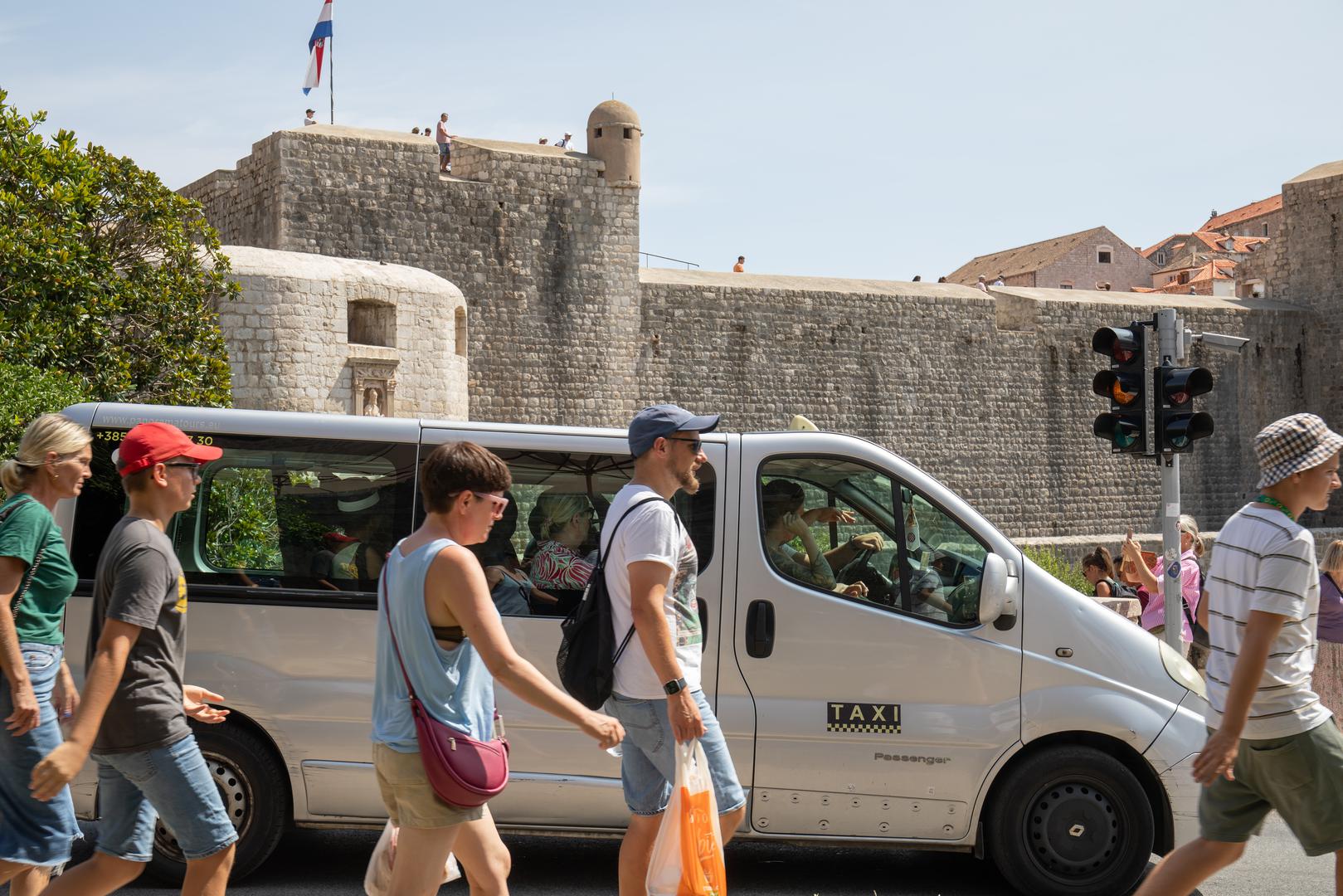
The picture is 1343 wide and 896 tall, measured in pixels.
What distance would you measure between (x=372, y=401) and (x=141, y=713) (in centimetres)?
1547

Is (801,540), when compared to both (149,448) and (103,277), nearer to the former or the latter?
(149,448)

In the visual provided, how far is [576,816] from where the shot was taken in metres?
5.25

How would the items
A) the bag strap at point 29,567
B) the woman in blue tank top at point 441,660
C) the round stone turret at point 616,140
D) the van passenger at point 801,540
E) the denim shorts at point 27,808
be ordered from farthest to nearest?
the round stone turret at point 616,140
the van passenger at point 801,540
the bag strap at point 29,567
the denim shorts at point 27,808
the woman in blue tank top at point 441,660

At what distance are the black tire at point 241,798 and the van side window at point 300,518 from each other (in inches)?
22.3

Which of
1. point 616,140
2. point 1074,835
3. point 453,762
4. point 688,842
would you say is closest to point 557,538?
point 688,842

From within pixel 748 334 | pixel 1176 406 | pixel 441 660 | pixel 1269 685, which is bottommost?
pixel 1269 685

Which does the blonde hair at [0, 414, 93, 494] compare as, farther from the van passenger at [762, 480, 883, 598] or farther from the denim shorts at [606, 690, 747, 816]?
the van passenger at [762, 480, 883, 598]

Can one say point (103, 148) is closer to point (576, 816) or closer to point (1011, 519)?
point (576, 816)

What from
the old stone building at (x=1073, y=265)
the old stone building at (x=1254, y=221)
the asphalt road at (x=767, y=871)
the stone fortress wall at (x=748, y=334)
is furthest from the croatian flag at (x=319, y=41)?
the old stone building at (x=1254, y=221)

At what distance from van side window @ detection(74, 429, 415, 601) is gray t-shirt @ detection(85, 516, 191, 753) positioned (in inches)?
67.4

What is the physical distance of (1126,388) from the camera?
28.6ft

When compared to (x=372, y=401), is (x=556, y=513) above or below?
below

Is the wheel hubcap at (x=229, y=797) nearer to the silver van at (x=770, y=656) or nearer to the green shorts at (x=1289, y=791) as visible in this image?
the silver van at (x=770, y=656)

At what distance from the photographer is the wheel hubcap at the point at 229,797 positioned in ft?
17.2
